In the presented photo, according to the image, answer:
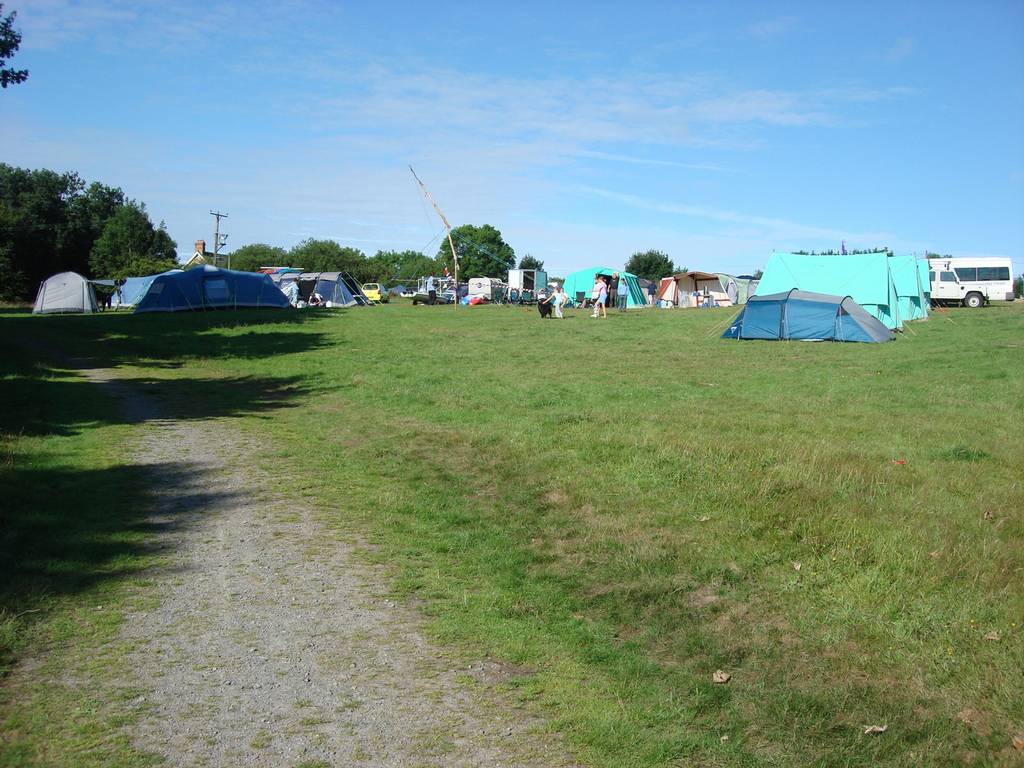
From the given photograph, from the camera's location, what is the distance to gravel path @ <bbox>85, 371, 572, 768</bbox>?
383 centimetres

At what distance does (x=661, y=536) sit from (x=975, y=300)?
49.0 m

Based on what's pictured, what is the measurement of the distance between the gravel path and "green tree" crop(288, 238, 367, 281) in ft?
375

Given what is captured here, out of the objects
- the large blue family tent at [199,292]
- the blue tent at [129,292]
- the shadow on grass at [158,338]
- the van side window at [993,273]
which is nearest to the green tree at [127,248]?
the blue tent at [129,292]

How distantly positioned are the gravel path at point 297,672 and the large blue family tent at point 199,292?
31.4 m

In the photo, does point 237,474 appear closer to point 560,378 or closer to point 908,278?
point 560,378

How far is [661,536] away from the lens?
21.8 ft

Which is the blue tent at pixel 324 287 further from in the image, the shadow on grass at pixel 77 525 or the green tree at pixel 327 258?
the green tree at pixel 327 258

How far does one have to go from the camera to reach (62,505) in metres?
6.99

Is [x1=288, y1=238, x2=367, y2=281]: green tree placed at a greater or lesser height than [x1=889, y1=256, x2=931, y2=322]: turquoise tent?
greater

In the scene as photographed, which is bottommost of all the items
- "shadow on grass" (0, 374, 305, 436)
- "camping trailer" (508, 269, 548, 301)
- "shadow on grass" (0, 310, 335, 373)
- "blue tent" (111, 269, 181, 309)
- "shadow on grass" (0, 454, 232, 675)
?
"shadow on grass" (0, 454, 232, 675)

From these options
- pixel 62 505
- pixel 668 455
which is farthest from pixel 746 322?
pixel 62 505

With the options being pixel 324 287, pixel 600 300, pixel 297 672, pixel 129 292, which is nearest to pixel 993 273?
pixel 600 300

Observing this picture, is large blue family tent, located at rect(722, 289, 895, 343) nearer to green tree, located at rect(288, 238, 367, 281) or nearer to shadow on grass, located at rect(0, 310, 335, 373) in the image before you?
shadow on grass, located at rect(0, 310, 335, 373)

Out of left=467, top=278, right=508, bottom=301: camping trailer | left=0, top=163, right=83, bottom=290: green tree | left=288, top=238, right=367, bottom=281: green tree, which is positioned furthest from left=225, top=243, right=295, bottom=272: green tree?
left=467, top=278, right=508, bottom=301: camping trailer
